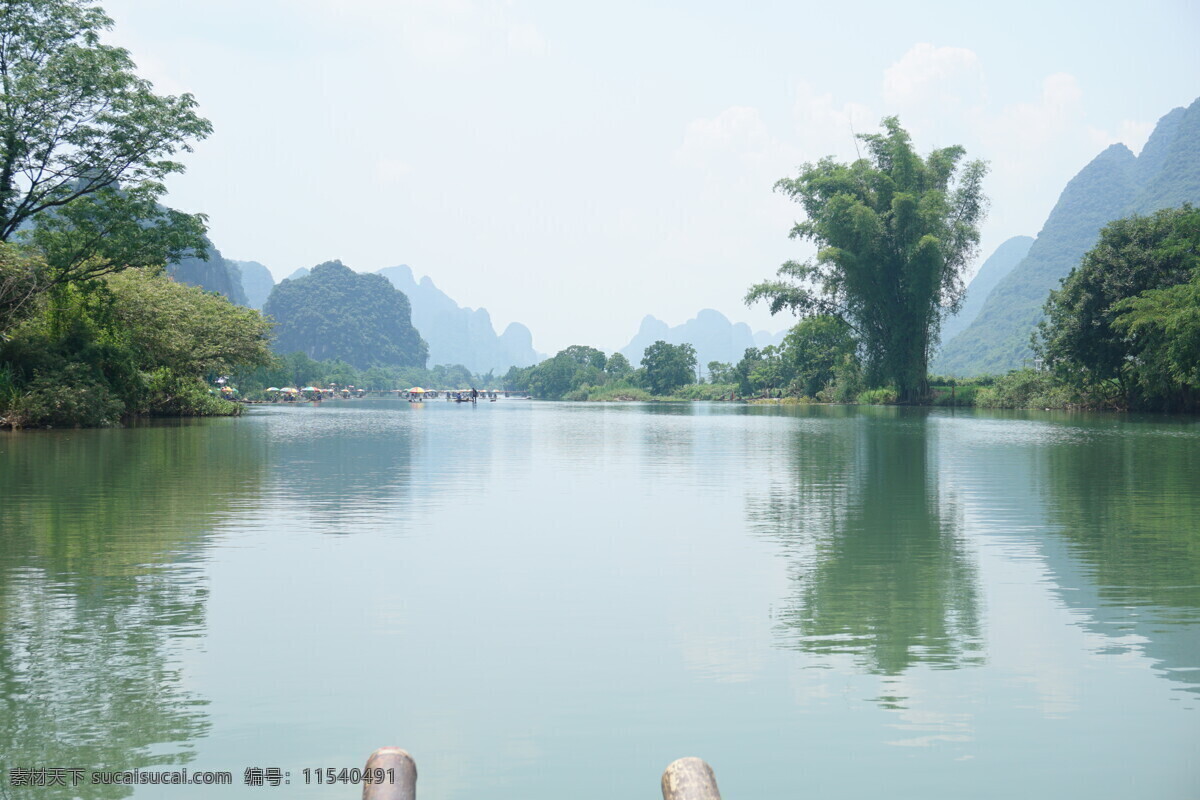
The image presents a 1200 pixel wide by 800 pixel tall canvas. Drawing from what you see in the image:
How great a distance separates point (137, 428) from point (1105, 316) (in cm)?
4121

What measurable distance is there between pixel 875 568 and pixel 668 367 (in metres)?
112

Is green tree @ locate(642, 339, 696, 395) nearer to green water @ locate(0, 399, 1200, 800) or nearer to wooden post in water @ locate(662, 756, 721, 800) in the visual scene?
green water @ locate(0, 399, 1200, 800)

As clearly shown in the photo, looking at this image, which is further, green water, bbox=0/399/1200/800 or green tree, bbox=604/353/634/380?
green tree, bbox=604/353/634/380

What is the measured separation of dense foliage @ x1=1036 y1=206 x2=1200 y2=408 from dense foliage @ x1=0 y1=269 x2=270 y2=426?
3942 centimetres

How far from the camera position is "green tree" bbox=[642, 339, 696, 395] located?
119875 millimetres

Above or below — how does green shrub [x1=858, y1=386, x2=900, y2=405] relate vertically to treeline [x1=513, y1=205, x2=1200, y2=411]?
below

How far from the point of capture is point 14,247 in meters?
28.6

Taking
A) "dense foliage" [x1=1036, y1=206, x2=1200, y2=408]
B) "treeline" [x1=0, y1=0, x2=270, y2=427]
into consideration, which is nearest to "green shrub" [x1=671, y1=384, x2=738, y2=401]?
"dense foliage" [x1=1036, y1=206, x2=1200, y2=408]

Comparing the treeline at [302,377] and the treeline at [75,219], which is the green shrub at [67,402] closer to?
the treeline at [75,219]

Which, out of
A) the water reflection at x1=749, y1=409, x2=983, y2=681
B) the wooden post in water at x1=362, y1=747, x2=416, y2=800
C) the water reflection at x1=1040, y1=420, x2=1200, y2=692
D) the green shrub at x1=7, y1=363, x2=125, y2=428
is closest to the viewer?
the wooden post in water at x1=362, y1=747, x2=416, y2=800

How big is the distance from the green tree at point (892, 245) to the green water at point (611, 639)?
41916 mm

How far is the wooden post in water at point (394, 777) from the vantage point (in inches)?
134

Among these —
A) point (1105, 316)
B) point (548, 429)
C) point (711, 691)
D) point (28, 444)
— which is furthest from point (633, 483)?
point (1105, 316)

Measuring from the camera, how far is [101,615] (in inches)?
261
